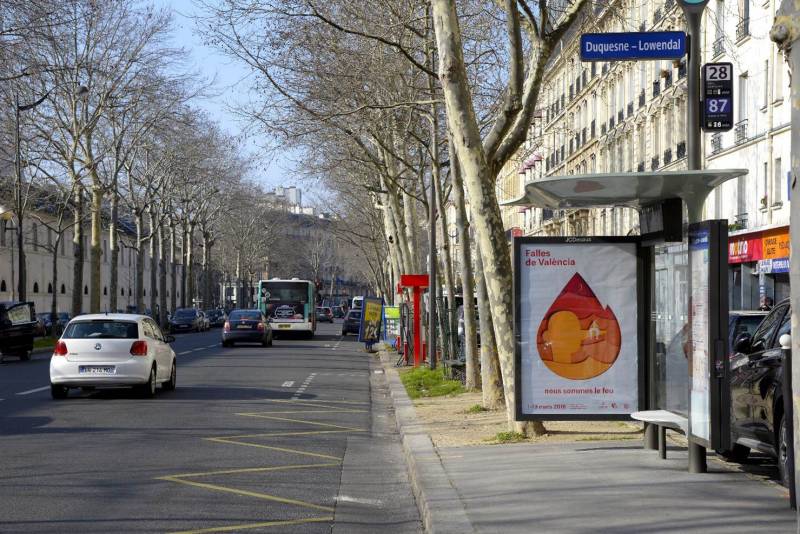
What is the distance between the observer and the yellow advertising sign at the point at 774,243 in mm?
37791

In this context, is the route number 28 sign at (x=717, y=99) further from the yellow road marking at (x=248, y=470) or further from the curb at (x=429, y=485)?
the yellow road marking at (x=248, y=470)

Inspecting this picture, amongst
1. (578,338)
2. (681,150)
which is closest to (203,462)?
(578,338)

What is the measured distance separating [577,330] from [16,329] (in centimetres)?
2742

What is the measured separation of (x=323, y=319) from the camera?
A: 119 meters

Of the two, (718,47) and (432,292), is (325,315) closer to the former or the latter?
(718,47)

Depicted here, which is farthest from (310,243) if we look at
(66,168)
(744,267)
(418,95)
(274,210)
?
(418,95)

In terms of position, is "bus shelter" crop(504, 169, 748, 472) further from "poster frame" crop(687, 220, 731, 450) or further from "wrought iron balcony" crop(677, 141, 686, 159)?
"wrought iron balcony" crop(677, 141, 686, 159)

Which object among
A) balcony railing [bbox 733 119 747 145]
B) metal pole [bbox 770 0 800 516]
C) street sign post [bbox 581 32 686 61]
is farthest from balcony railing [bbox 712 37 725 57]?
metal pole [bbox 770 0 800 516]

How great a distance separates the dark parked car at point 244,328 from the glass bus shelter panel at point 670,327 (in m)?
35.2

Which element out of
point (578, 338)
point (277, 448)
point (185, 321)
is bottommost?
point (277, 448)

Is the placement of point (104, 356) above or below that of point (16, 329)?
below

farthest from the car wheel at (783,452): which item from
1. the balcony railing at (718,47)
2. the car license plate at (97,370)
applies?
the balcony railing at (718,47)

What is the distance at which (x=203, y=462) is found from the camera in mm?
12195

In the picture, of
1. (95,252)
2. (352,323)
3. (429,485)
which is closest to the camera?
(429,485)
